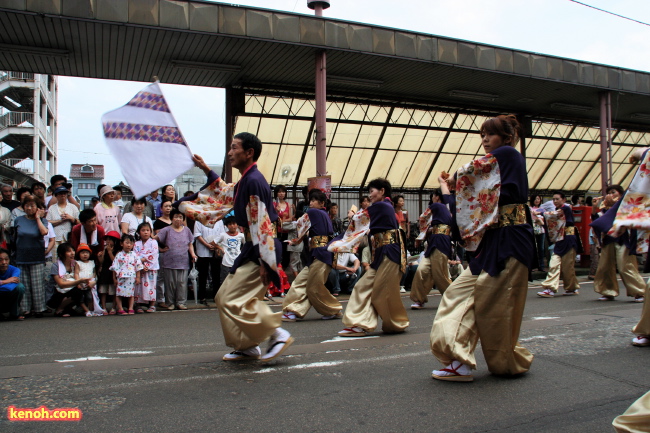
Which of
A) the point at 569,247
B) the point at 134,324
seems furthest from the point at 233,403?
the point at 569,247

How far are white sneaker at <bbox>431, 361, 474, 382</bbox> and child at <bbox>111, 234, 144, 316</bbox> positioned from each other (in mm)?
5713

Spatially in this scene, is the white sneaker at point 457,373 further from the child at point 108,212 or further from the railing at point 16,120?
the railing at point 16,120

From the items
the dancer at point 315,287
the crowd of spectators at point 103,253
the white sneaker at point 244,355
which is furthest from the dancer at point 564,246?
the white sneaker at point 244,355

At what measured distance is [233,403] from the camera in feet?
11.7

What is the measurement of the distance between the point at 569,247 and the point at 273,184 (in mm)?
10575

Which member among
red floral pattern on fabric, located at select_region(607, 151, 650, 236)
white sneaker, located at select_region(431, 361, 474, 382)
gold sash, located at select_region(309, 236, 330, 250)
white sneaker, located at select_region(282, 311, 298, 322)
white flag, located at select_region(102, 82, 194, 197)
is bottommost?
white sneaker, located at select_region(282, 311, 298, 322)

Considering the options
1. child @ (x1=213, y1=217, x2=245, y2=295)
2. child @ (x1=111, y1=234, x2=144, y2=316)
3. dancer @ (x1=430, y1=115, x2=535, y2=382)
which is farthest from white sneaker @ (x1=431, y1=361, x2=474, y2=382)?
child @ (x1=213, y1=217, x2=245, y2=295)

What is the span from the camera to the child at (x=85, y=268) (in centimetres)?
817

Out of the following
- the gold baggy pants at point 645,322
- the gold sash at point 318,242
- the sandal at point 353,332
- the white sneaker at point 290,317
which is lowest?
the white sneaker at point 290,317

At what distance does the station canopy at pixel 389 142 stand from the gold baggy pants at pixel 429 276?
933cm

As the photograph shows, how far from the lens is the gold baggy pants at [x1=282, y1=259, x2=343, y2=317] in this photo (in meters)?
7.63

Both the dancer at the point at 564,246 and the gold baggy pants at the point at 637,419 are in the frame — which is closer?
the gold baggy pants at the point at 637,419
